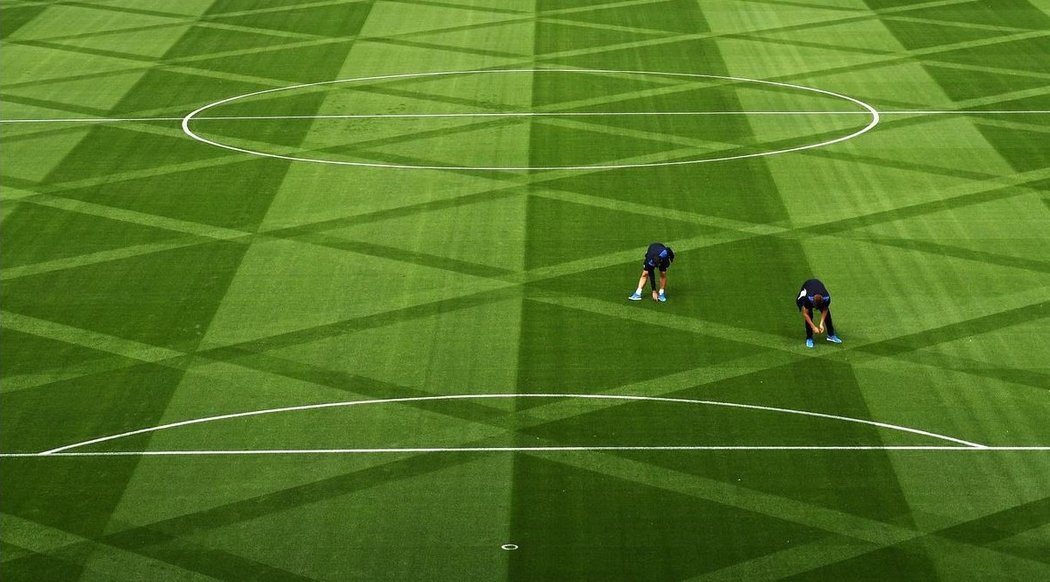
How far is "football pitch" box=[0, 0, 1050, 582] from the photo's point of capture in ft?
66.3

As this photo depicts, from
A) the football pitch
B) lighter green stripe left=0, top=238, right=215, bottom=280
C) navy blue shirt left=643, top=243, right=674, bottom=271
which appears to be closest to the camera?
the football pitch

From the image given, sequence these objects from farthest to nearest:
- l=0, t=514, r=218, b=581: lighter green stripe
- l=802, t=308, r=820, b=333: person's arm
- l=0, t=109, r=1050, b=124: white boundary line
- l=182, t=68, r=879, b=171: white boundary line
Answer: l=0, t=109, r=1050, b=124: white boundary line < l=182, t=68, r=879, b=171: white boundary line < l=802, t=308, r=820, b=333: person's arm < l=0, t=514, r=218, b=581: lighter green stripe

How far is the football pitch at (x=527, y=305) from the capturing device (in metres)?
20.2

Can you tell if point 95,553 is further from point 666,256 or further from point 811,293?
point 811,293

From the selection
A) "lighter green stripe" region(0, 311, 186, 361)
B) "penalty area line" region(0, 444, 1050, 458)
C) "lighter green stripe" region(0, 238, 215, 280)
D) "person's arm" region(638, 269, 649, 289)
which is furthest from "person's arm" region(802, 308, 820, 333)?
"lighter green stripe" region(0, 238, 215, 280)

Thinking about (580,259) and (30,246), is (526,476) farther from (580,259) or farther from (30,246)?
(30,246)

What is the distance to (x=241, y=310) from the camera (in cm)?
2689

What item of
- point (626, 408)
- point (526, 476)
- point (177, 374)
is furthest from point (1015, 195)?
point (177, 374)

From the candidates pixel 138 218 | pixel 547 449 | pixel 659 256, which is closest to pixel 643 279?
pixel 659 256

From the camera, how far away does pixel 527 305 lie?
88.5 ft

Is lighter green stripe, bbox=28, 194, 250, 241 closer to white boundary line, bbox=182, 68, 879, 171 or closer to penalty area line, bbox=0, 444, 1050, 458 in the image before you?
white boundary line, bbox=182, 68, 879, 171

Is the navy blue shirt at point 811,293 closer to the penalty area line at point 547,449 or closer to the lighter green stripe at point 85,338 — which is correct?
the penalty area line at point 547,449

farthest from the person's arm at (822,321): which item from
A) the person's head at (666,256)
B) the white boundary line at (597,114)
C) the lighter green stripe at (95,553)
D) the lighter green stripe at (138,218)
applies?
the lighter green stripe at (138,218)

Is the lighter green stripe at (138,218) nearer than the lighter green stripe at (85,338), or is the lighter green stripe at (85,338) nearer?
the lighter green stripe at (85,338)
